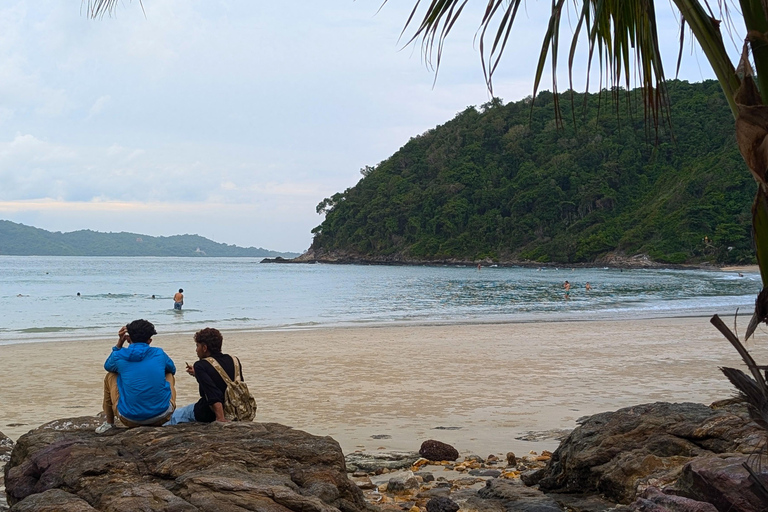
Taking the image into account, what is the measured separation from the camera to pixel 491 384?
9.23 metres

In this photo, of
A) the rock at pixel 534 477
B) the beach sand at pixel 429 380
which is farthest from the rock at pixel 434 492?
the beach sand at pixel 429 380

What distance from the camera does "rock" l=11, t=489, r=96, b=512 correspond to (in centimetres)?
288

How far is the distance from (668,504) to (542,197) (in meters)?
95.6

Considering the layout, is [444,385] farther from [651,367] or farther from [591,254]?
[591,254]

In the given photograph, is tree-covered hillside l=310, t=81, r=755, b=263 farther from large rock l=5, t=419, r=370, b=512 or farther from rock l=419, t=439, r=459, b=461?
large rock l=5, t=419, r=370, b=512

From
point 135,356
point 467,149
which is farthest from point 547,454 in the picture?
point 467,149

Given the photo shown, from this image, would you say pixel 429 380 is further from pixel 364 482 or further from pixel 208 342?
pixel 208 342

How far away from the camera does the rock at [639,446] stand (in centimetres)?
353

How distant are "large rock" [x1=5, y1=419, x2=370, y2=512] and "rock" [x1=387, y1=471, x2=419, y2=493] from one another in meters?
0.68

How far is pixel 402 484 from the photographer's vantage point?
426cm

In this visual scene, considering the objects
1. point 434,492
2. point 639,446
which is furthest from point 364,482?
point 639,446

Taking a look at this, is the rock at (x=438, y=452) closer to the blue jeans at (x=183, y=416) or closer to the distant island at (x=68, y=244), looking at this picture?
the blue jeans at (x=183, y=416)

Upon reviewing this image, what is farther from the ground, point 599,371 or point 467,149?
point 467,149

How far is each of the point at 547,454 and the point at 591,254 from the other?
279 ft
